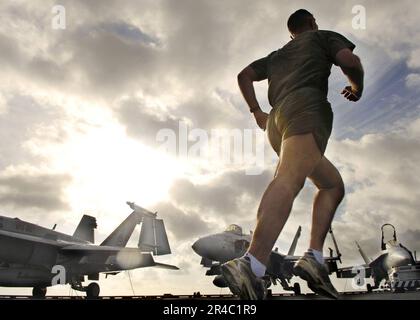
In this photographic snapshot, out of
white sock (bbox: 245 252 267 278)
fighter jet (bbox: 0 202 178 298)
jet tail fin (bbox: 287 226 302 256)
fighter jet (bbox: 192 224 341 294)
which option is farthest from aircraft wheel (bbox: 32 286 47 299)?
jet tail fin (bbox: 287 226 302 256)

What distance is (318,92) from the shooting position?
2811 millimetres

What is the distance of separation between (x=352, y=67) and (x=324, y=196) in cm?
115

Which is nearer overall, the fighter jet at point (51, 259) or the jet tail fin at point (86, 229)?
the fighter jet at point (51, 259)

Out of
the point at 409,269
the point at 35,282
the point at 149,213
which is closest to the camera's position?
the point at 409,269

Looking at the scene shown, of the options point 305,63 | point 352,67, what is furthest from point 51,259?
point 352,67

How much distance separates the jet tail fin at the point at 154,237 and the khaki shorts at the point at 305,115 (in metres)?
32.9

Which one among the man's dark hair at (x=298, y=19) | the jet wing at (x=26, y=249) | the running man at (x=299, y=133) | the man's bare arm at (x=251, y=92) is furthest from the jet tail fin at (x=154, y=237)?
the man's dark hair at (x=298, y=19)

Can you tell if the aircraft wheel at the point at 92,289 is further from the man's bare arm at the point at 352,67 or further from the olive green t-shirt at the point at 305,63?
the man's bare arm at the point at 352,67

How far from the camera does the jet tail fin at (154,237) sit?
33969 mm

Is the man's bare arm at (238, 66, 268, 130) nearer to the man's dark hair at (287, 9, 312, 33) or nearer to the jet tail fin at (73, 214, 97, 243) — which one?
the man's dark hair at (287, 9, 312, 33)

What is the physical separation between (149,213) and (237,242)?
545 inches

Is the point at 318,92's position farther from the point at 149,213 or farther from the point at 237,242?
the point at 149,213

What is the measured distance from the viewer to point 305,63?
296 centimetres
